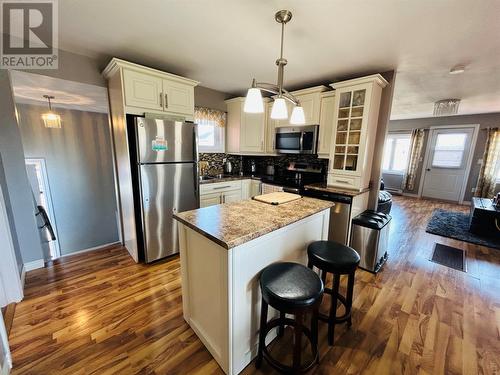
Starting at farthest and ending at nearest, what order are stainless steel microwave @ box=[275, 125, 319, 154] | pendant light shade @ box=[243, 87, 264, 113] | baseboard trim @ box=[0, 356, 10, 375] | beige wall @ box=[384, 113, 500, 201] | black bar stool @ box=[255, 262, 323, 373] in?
beige wall @ box=[384, 113, 500, 201]
stainless steel microwave @ box=[275, 125, 319, 154]
pendant light shade @ box=[243, 87, 264, 113]
baseboard trim @ box=[0, 356, 10, 375]
black bar stool @ box=[255, 262, 323, 373]

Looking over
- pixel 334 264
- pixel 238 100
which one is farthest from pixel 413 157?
pixel 334 264

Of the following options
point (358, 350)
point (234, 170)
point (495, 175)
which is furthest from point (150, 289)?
point (495, 175)

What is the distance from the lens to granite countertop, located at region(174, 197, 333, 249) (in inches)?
46.4

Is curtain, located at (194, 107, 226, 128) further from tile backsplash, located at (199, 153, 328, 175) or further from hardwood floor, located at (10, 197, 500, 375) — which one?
hardwood floor, located at (10, 197, 500, 375)

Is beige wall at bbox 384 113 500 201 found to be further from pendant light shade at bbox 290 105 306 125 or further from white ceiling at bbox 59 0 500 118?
pendant light shade at bbox 290 105 306 125

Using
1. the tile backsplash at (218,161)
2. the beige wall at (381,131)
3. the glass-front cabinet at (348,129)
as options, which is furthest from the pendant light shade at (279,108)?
the tile backsplash at (218,161)

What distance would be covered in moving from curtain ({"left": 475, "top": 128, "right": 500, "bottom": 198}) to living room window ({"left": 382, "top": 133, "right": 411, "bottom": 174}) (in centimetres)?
161

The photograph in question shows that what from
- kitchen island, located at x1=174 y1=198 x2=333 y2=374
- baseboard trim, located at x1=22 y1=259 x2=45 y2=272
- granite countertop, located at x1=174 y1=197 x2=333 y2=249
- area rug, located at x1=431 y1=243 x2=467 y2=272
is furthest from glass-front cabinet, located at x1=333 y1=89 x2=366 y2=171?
baseboard trim, located at x1=22 y1=259 x2=45 y2=272

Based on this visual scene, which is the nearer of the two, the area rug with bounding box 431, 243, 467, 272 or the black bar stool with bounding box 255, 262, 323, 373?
the black bar stool with bounding box 255, 262, 323, 373

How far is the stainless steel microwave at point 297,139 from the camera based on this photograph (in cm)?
311

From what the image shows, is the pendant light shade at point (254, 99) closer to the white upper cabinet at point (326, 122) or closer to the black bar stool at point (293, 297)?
the black bar stool at point (293, 297)

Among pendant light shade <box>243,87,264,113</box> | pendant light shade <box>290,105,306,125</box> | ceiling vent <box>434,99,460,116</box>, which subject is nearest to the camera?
pendant light shade <box>243,87,264,113</box>

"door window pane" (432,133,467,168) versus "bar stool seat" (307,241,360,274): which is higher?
"door window pane" (432,133,467,168)

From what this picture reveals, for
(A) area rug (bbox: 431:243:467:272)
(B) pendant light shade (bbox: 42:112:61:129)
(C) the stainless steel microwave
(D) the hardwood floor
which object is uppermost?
(B) pendant light shade (bbox: 42:112:61:129)
